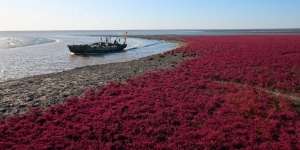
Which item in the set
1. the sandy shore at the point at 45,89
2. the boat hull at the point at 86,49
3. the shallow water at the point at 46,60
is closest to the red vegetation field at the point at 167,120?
the sandy shore at the point at 45,89

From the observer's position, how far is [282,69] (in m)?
29.1

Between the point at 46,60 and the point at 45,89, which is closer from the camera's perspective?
the point at 45,89

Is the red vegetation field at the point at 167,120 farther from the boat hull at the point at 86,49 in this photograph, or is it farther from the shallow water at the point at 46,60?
the boat hull at the point at 86,49

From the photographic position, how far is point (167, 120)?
1484cm

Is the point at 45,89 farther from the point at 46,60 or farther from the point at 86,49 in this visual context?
the point at 86,49

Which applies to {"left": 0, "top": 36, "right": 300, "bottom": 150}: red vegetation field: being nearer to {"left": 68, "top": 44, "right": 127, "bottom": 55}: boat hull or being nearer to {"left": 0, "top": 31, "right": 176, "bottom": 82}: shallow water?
{"left": 0, "top": 31, "right": 176, "bottom": 82}: shallow water

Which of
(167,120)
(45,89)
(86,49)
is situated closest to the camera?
(167,120)

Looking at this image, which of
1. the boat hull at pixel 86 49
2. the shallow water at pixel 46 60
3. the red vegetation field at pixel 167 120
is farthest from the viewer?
the boat hull at pixel 86 49

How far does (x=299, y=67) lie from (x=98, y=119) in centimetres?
2190

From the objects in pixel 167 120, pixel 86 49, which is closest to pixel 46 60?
pixel 86 49

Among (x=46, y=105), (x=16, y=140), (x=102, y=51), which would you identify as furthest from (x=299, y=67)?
(x=102, y=51)

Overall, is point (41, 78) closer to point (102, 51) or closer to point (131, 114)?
point (131, 114)

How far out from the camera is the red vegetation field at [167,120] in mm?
12375

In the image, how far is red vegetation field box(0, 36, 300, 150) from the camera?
12.4 meters
